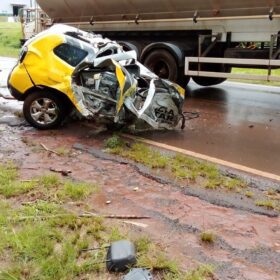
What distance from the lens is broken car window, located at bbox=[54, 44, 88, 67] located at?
7.17 meters

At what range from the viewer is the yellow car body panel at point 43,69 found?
6961mm

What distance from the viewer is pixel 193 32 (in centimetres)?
1030

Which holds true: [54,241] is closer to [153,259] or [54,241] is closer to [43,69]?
[153,259]

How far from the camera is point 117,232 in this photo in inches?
141

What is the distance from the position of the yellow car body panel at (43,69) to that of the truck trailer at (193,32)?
3.84 m

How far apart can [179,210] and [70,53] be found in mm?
4114

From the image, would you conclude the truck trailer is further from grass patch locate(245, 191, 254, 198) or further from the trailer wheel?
grass patch locate(245, 191, 254, 198)

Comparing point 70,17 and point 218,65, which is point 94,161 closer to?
point 218,65

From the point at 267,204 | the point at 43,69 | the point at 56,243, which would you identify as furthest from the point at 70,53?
the point at 56,243

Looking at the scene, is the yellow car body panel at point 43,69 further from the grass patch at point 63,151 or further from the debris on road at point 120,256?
the debris on road at point 120,256

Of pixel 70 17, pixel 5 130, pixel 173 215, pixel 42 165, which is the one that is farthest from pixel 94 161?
pixel 70 17

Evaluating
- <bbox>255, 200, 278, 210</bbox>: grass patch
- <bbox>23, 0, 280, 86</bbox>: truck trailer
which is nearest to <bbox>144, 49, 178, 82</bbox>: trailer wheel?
<bbox>23, 0, 280, 86</bbox>: truck trailer

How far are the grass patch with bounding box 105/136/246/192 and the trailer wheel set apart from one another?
4.37 metres

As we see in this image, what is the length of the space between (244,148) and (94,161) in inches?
90.7
